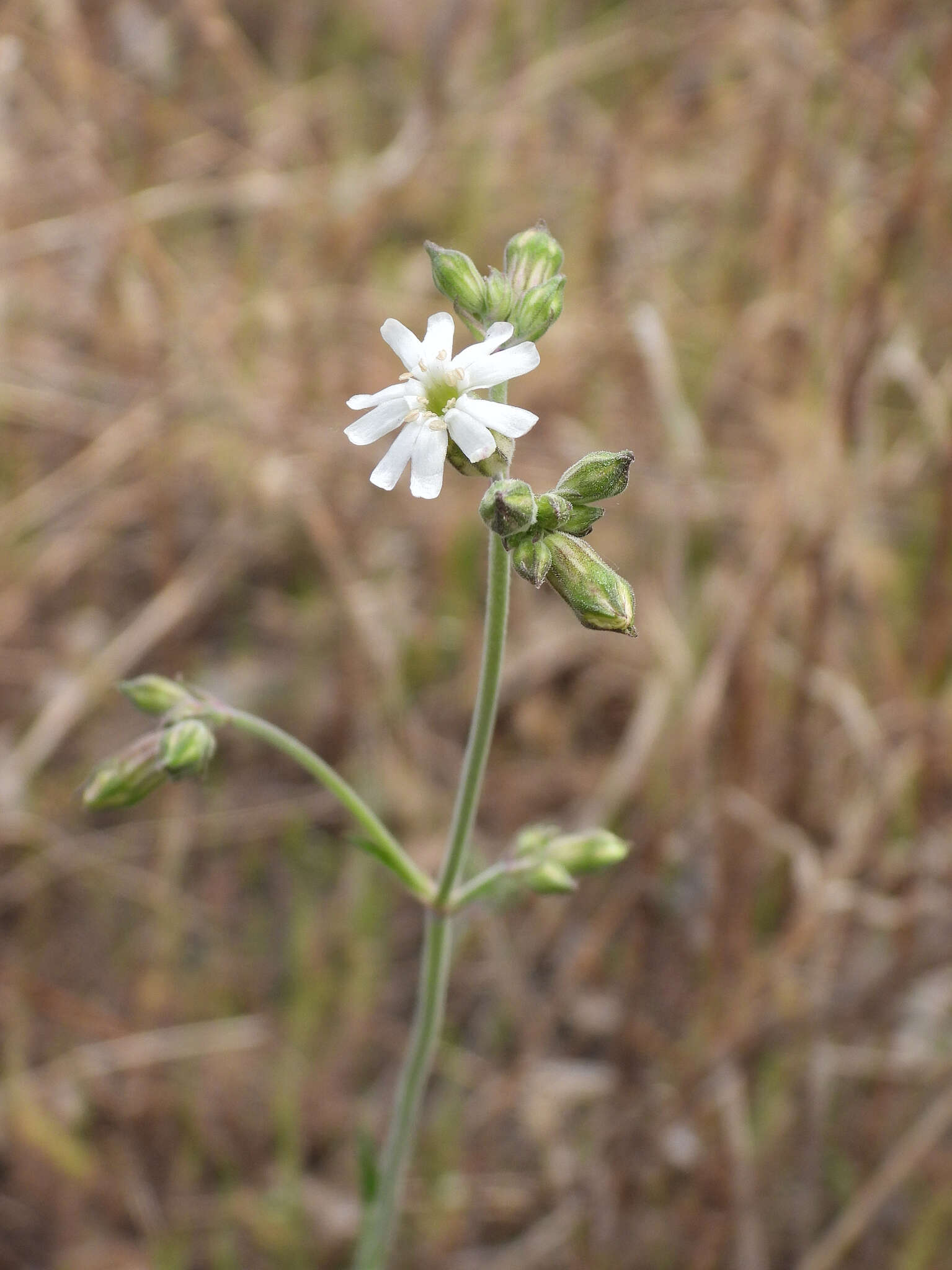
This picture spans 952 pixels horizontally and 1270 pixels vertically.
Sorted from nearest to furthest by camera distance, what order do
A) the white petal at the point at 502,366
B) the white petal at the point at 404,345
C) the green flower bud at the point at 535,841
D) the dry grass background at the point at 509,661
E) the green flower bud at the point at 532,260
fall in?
the white petal at the point at 502,366, the white petal at the point at 404,345, the green flower bud at the point at 532,260, the green flower bud at the point at 535,841, the dry grass background at the point at 509,661

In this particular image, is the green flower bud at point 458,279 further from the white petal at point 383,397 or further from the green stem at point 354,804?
the green stem at point 354,804

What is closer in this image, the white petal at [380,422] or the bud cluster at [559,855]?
the white petal at [380,422]

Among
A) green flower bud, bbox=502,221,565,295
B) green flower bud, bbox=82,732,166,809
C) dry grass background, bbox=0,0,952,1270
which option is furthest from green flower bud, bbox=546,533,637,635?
dry grass background, bbox=0,0,952,1270

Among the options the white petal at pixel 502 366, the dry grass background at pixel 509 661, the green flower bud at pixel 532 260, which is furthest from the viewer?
the dry grass background at pixel 509 661

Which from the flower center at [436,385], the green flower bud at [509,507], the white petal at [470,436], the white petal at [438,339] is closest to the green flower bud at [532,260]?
the white petal at [438,339]

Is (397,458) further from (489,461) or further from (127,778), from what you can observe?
(127,778)

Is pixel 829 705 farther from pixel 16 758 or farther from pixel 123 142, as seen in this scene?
pixel 123 142

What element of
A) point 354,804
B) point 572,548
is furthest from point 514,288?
point 354,804

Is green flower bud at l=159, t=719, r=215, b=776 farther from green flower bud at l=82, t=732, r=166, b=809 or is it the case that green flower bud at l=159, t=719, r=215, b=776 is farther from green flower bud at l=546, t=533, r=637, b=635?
green flower bud at l=546, t=533, r=637, b=635
